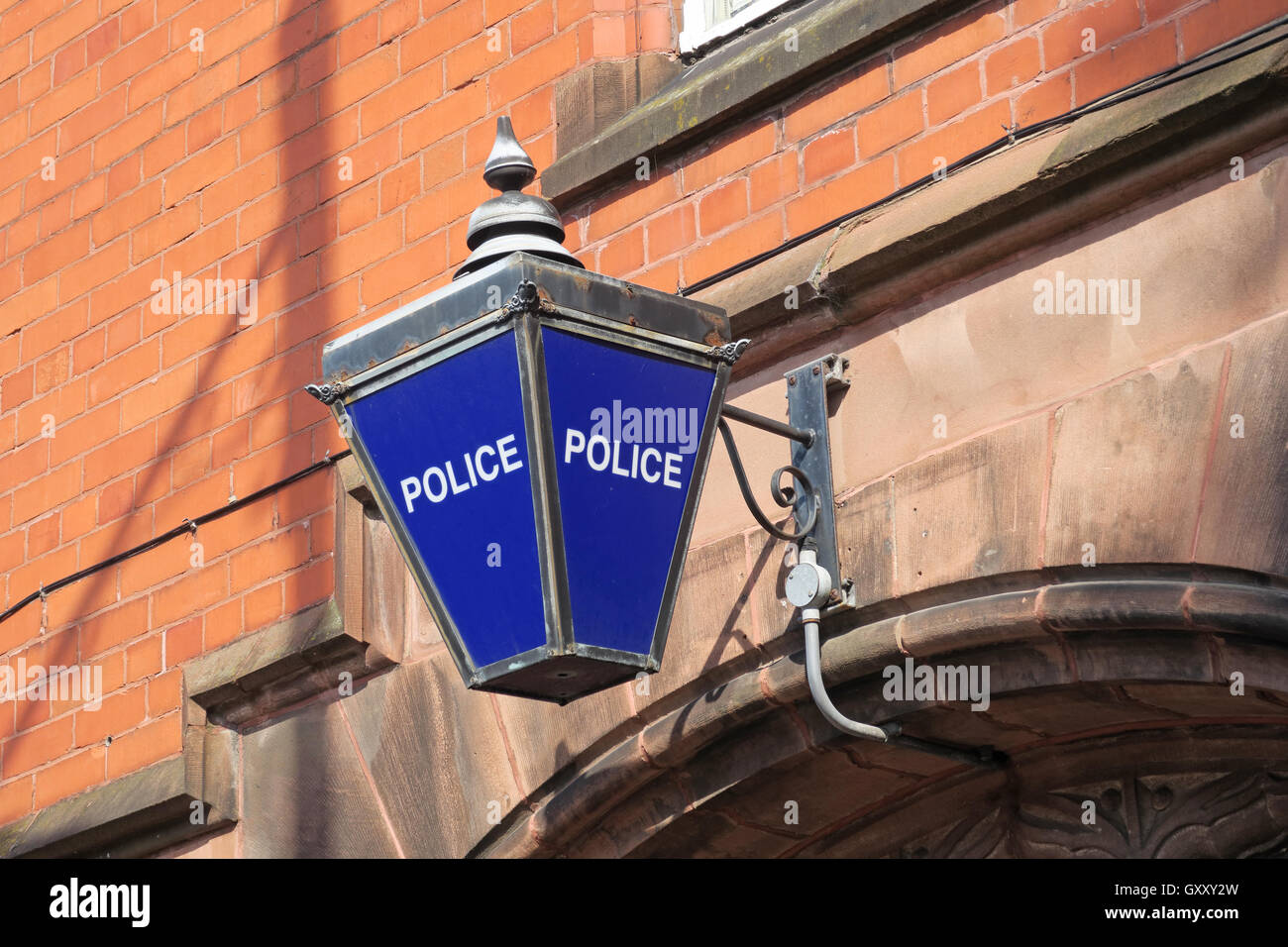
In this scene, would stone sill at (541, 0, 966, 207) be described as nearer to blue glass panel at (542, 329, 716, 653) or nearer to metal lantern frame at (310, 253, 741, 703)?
metal lantern frame at (310, 253, 741, 703)

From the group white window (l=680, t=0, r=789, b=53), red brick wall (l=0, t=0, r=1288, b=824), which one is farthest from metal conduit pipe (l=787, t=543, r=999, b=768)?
white window (l=680, t=0, r=789, b=53)

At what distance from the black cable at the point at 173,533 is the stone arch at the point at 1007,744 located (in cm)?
108

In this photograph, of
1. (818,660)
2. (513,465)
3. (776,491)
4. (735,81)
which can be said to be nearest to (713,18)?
(735,81)

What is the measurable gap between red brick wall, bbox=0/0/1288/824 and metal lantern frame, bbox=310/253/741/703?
2.72 feet

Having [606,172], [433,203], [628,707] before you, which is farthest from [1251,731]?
[433,203]

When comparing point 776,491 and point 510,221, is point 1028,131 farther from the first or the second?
point 510,221

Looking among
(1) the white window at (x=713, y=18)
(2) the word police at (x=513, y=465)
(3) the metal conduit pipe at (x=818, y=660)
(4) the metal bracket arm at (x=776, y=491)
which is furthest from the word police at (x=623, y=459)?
(1) the white window at (x=713, y=18)

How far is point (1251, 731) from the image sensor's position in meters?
3.62

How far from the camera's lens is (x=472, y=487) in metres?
3.18

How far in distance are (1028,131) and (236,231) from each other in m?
2.34

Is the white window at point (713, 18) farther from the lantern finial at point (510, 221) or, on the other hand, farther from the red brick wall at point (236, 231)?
the lantern finial at point (510, 221)

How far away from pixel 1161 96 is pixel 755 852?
1679 millimetres

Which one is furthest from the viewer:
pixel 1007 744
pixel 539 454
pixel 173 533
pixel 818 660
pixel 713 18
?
pixel 173 533

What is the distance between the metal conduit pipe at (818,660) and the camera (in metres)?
3.66
